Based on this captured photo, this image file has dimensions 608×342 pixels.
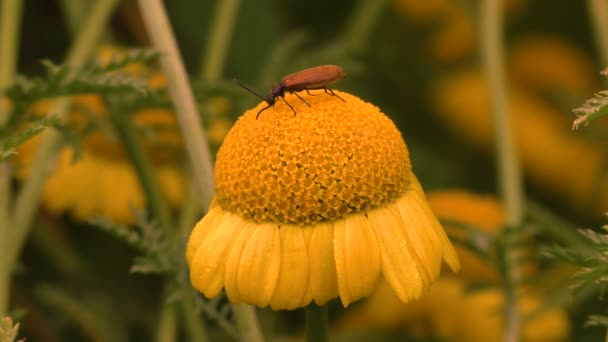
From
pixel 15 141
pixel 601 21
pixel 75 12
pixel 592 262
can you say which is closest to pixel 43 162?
pixel 75 12

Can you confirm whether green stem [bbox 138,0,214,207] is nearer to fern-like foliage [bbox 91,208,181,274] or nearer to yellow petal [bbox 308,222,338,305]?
fern-like foliage [bbox 91,208,181,274]

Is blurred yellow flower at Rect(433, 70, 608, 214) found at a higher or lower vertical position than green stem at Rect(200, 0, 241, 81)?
lower

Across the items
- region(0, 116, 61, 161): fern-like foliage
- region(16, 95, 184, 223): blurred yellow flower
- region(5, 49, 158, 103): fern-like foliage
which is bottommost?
region(16, 95, 184, 223): blurred yellow flower

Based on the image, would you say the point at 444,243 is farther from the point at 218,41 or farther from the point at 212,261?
the point at 218,41

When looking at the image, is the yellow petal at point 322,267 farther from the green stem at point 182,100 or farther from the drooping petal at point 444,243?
the green stem at point 182,100

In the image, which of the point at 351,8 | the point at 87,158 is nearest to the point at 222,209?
the point at 87,158

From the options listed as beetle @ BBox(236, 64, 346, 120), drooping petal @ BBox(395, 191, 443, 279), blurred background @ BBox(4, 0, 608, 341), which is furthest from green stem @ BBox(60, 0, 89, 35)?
drooping petal @ BBox(395, 191, 443, 279)

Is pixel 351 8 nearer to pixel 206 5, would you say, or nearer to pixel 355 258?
pixel 206 5
